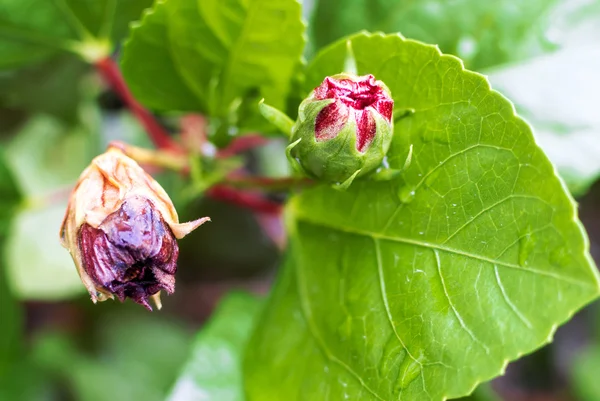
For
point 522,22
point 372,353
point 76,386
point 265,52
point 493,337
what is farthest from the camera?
point 76,386

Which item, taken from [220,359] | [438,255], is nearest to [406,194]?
[438,255]

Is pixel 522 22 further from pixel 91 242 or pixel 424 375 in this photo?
pixel 91 242

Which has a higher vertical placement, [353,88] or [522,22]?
[522,22]

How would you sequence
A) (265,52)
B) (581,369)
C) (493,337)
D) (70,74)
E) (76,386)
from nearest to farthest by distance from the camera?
1. (493,337)
2. (265,52)
3. (70,74)
4. (76,386)
5. (581,369)

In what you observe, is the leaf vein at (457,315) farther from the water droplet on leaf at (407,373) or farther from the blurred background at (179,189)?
the blurred background at (179,189)

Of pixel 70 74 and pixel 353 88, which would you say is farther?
pixel 70 74

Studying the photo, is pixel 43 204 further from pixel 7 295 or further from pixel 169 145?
pixel 169 145

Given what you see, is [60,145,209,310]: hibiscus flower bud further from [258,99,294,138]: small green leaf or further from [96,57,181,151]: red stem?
[96,57,181,151]: red stem

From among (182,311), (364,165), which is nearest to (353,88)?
(364,165)
